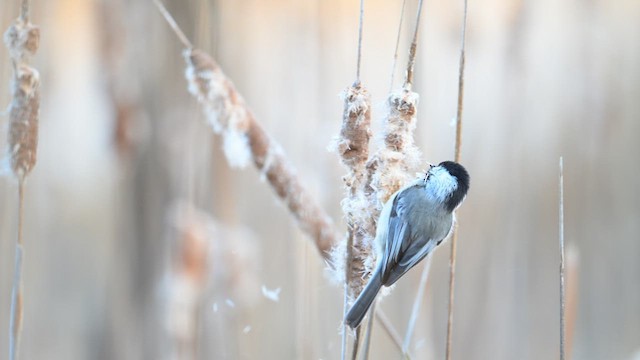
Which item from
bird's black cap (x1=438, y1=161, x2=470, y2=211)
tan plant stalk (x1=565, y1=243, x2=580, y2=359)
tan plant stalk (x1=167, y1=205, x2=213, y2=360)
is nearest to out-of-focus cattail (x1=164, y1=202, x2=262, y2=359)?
tan plant stalk (x1=167, y1=205, x2=213, y2=360)

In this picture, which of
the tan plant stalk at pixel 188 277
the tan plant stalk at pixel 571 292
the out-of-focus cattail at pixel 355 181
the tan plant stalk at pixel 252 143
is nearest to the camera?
the out-of-focus cattail at pixel 355 181

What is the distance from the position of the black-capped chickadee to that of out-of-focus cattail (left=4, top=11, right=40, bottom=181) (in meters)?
0.49

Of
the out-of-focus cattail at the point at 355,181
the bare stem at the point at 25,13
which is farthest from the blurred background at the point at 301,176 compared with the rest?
the out-of-focus cattail at the point at 355,181

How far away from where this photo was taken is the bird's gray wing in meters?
0.79

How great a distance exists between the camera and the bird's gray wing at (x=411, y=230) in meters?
0.79

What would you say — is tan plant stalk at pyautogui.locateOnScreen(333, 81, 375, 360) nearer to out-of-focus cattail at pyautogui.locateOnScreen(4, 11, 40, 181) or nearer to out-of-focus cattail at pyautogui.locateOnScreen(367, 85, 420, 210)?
out-of-focus cattail at pyautogui.locateOnScreen(367, 85, 420, 210)

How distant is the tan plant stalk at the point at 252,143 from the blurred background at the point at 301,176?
8 cm

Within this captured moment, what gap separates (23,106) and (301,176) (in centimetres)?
45

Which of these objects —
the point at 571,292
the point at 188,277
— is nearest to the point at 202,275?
the point at 188,277

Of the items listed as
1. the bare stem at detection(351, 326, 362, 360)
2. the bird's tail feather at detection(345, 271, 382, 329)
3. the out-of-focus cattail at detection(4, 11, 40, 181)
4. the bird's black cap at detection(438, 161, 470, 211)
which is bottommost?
the bare stem at detection(351, 326, 362, 360)

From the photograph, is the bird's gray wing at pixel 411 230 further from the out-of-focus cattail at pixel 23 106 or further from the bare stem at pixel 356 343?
the out-of-focus cattail at pixel 23 106

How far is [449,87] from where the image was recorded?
1.09m

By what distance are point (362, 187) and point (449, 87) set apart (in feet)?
1.37

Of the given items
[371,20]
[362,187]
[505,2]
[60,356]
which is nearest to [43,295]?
[60,356]
